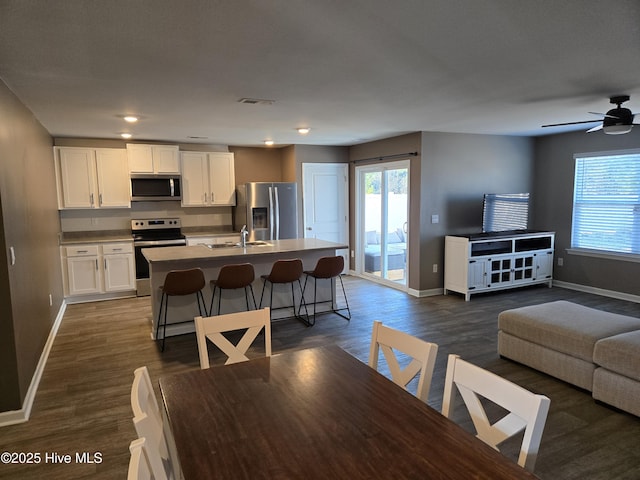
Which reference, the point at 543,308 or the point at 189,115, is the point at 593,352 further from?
the point at 189,115

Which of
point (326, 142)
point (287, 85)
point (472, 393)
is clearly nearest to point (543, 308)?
point (472, 393)

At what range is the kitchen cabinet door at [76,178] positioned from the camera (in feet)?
19.9

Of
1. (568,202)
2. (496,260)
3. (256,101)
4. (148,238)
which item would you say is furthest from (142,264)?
(568,202)

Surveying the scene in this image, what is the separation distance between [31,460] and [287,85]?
3.10m

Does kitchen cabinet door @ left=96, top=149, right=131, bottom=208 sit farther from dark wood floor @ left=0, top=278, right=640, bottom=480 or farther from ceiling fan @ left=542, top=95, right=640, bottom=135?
ceiling fan @ left=542, top=95, right=640, bottom=135

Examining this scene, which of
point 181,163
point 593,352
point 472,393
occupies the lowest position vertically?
point 593,352

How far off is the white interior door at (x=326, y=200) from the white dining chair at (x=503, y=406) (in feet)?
19.8

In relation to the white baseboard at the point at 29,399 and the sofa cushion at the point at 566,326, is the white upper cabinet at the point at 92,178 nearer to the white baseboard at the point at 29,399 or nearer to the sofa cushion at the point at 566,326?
the white baseboard at the point at 29,399

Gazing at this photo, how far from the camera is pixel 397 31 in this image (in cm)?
228

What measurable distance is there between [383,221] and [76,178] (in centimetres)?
484

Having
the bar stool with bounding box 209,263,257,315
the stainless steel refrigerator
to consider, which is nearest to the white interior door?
the stainless steel refrigerator

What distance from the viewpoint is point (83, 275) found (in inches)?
240

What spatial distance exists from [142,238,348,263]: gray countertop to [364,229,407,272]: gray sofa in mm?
1899

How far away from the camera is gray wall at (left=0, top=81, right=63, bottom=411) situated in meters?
2.88
